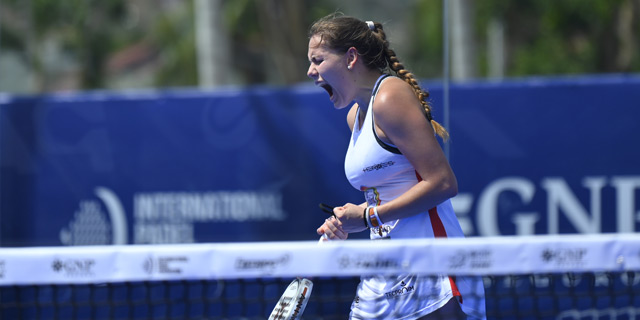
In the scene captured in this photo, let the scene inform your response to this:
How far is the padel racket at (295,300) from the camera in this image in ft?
9.77

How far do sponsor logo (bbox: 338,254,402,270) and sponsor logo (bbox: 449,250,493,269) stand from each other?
0.57 feet

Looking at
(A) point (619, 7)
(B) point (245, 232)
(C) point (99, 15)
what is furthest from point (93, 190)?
(C) point (99, 15)

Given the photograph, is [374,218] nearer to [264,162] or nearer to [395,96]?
[395,96]

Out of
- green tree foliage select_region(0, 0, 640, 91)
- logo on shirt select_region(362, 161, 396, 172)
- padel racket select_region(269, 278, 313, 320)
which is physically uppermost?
green tree foliage select_region(0, 0, 640, 91)

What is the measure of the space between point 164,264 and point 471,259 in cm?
99

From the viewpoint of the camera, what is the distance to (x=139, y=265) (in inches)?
109

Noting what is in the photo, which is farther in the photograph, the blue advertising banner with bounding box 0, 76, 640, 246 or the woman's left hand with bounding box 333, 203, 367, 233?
the blue advertising banner with bounding box 0, 76, 640, 246

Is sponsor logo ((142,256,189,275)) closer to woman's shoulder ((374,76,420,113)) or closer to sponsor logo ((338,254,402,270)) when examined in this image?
sponsor logo ((338,254,402,270))

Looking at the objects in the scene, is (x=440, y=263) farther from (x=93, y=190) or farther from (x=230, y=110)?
(x=93, y=190)

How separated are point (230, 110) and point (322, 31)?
115 inches

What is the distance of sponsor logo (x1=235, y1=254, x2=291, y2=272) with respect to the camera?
9.00ft

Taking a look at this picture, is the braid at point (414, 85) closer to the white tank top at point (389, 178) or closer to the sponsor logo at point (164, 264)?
the white tank top at point (389, 178)

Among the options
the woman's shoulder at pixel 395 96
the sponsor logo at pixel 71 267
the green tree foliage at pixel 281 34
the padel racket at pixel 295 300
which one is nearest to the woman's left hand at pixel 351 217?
the padel racket at pixel 295 300

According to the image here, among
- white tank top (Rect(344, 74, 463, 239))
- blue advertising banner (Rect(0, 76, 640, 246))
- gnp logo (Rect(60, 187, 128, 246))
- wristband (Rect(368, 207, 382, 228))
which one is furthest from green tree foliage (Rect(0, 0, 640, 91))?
wristband (Rect(368, 207, 382, 228))
